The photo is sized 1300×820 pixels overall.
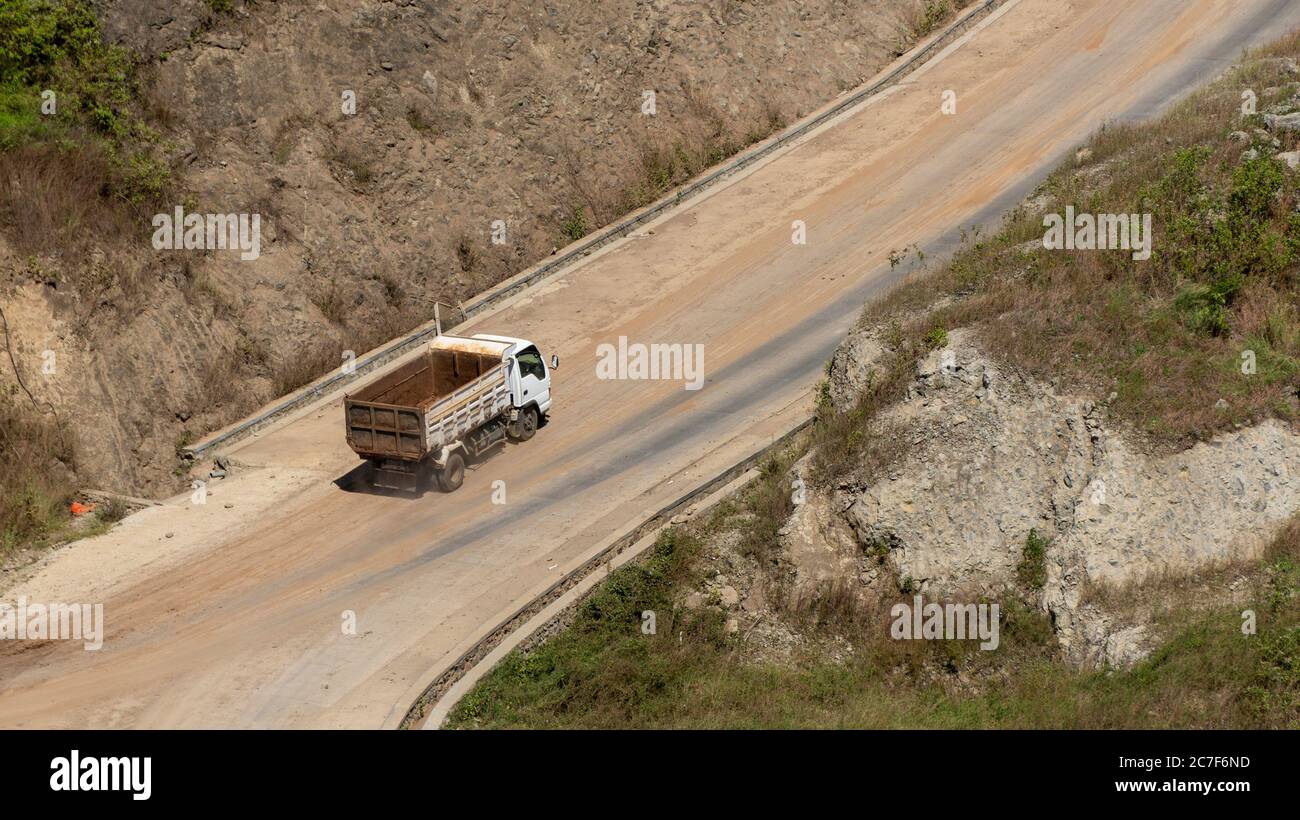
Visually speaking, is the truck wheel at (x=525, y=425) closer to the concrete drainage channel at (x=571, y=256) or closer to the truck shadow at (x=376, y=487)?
the truck shadow at (x=376, y=487)

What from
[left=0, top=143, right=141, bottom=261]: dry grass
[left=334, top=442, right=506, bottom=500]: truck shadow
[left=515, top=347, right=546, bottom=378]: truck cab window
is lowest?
[left=334, top=442, right=506, bottom=500]: truck shadow

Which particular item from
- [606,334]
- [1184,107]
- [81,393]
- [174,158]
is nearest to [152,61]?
[174,158]

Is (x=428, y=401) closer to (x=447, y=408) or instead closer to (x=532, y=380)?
(x=447, y=408)

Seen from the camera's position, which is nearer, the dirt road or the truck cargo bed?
the dirt road

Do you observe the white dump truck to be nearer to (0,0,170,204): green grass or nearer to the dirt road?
the dirt road

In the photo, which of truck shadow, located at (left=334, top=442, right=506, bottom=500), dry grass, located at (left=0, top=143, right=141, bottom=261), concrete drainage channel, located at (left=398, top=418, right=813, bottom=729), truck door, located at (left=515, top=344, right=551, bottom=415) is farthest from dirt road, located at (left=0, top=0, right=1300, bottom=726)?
dry grass, located at (left=0, top=143, right=141, bottom=261)

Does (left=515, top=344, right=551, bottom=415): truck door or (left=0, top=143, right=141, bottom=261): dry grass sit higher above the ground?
(left=0, top=143, right=141, bottom=261): dry grass
